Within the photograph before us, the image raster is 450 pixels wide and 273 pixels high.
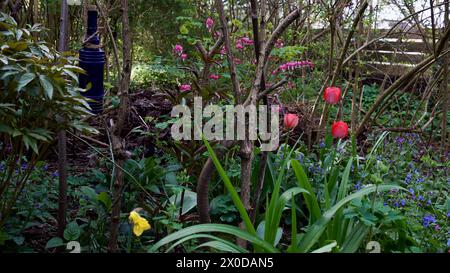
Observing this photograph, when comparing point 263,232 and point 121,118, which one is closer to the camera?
point 121,118

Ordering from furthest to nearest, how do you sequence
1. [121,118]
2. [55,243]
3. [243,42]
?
1. [243,42]
2. [55,243]
3. [121,118]

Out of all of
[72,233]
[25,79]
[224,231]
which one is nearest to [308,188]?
[224,231]

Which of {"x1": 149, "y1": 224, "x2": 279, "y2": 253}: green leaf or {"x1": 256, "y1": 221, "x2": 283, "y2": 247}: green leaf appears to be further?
{"x1": 256, "y1": 221, "x2": 283, "y2": 247}: green leaf

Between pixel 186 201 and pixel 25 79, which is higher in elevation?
pixel 25 79

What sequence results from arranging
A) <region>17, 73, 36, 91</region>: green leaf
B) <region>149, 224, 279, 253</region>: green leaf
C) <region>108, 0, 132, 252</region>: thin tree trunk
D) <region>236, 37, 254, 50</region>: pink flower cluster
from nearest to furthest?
<region>17, 73, 36, 91</region>: green leaf
<region>149, 224, 279, 253</region>: green leaf
<region>108, 0, 132, 252</region>: thin tree trunk
<region>236, 37, 254, 50</region>: pink flower cluster

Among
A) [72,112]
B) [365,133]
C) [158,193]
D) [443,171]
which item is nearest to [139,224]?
[72,112]

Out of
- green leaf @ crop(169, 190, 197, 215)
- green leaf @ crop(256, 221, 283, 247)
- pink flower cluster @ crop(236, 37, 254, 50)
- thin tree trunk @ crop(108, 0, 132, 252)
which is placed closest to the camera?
thin tree trunk @ crop(108, 0, 132, 252)

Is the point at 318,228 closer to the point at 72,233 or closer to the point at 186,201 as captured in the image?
the point at 186,201

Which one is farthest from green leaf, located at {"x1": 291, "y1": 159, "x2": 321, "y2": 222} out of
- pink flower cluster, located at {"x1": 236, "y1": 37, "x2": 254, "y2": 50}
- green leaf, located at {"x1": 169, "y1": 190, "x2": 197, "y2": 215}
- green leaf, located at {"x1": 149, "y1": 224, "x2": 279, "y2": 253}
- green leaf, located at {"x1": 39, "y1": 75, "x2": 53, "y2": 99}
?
pink flower cluster, located at {"x1": 236, "y1": 37, "x2": 254, "y2": 50}

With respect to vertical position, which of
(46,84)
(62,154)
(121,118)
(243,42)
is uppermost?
(243,42)

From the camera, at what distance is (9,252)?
6.10ft

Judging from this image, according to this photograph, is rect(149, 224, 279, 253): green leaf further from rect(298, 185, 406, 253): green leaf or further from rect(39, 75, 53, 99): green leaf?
rect(39, 75, 53, 99): green leaf

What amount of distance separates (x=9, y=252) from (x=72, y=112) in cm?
58
